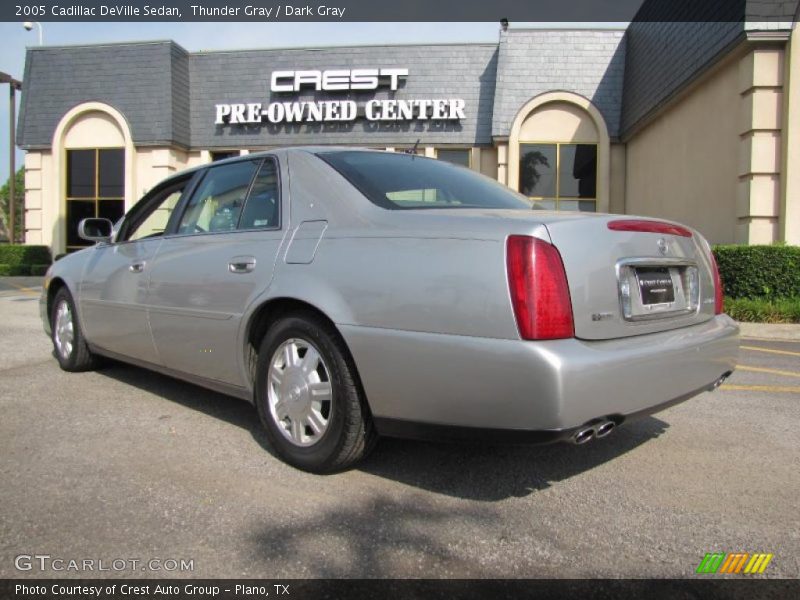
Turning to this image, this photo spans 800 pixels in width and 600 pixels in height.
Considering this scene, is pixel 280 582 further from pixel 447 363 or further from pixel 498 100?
pixel 498 100

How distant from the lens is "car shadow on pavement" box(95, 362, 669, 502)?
290 cm

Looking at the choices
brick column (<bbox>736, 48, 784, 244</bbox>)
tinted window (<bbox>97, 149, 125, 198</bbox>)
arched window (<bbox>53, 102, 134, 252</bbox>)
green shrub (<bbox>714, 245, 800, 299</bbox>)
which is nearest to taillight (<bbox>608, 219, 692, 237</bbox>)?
green shrub (<bbox>714, 245, 800, 299</bbox>)

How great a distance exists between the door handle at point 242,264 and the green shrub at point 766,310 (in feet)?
26.5

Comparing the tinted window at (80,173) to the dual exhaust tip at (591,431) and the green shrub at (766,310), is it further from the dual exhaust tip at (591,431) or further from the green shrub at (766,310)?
the dual exhaust tip at (591,431)

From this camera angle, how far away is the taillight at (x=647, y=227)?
2682mm

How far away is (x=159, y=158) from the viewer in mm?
18469

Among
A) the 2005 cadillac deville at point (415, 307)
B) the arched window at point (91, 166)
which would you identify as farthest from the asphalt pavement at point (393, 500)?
the arched window at point (91, 166)

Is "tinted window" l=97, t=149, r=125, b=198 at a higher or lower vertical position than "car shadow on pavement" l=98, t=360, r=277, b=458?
higher

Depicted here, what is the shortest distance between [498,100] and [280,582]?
16299mm

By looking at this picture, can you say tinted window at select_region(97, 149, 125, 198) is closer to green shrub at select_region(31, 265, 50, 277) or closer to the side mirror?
green shrub at select_region(31, 265, 50, 277)

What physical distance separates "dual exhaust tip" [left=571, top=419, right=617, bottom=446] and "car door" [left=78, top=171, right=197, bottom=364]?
2793 millimetres

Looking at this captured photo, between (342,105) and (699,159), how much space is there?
9759 mm

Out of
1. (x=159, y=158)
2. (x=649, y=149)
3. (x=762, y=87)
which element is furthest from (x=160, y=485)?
(x=159, y=158)

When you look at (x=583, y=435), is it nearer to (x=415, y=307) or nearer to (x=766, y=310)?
(x=415, y=307)
